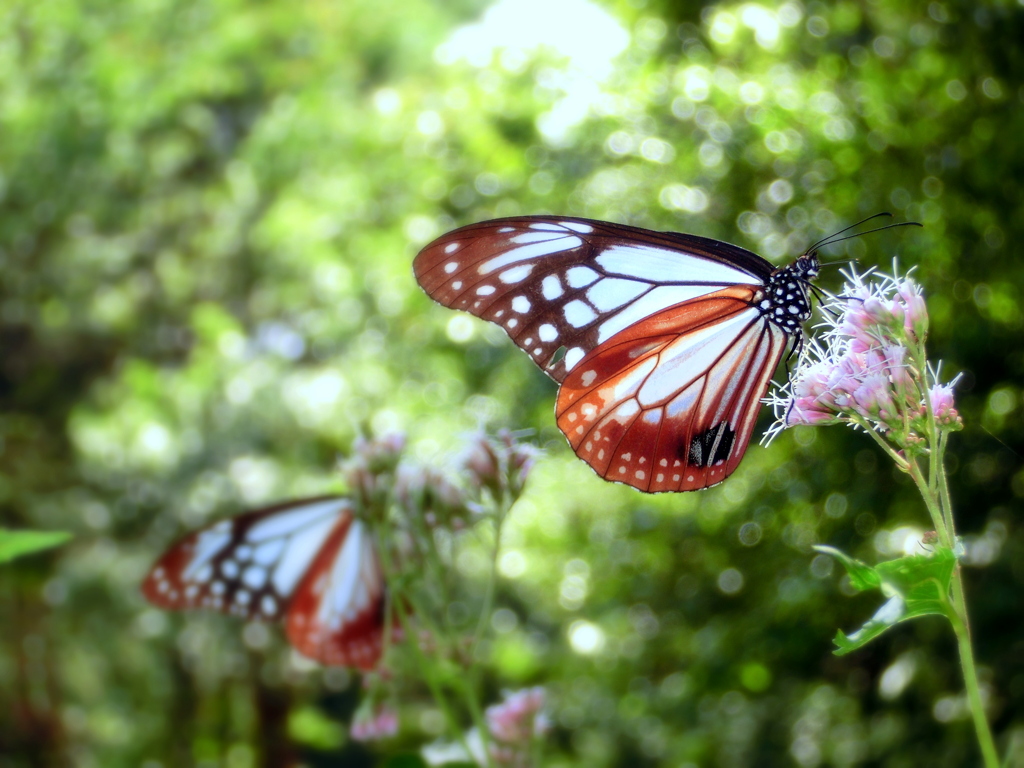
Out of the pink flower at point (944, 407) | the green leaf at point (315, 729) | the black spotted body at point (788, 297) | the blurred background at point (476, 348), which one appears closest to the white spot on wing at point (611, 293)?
the black spotted body at point (788, 297)

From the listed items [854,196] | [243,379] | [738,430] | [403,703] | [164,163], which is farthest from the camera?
[164,163]

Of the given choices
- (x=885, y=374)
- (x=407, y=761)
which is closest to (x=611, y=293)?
(x=885, y=374)

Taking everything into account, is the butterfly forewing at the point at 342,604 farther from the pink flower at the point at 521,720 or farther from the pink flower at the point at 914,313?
the pink flower at the point at 914,313

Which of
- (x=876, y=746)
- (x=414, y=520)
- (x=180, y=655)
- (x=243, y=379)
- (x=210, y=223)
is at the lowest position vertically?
(x=180, y=655)

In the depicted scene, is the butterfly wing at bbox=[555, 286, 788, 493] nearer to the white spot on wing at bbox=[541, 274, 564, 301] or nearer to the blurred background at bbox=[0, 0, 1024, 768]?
the white spot on wing at bbox=[541, 274, 564, 301]

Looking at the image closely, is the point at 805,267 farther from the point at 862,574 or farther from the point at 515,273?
the point at 862,574

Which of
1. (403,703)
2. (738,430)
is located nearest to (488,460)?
(738,430)

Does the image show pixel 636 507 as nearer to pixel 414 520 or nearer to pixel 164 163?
pixel 414 520

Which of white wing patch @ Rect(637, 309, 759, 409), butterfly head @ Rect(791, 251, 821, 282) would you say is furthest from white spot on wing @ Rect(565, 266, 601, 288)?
butterfly head @ Rect(791, 251, 821, 282)
